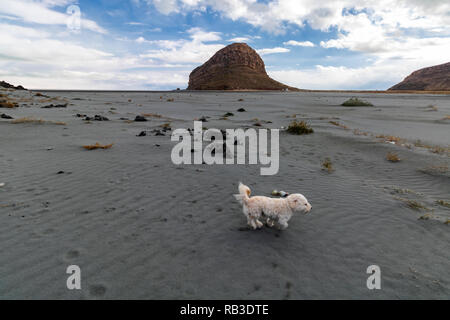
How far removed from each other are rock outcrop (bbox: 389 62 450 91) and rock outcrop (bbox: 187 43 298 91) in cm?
6934

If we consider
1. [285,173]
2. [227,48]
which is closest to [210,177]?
[285,173]

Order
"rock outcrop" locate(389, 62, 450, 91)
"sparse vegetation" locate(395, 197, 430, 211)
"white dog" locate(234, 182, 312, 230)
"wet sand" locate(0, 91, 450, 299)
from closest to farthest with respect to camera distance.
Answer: "wet sand" locate(0, 91, 450, 299), "white dog" locate(234, 182, 312, 230), "sparse vegetation" locate(395, 197, 430, 211), "rock outcrop" locate(389, 62, 450, 91)

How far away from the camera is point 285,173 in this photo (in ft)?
23.5

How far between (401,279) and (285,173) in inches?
166

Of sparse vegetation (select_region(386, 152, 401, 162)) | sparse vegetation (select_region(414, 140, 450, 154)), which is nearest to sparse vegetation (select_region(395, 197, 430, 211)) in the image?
sparse vegetation (select_region(386, 152, 401, 162))

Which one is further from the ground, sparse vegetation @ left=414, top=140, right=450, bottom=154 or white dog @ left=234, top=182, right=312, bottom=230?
sparse vegetation @ left=414, top=140, right=450, bottom=154

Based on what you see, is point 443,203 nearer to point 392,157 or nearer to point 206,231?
point 392,157

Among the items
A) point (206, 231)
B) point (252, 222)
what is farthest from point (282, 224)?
point (206, 231)

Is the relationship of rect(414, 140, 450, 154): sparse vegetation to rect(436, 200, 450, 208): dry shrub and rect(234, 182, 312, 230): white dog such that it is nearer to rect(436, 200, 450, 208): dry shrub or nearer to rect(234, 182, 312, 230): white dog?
rect(436, 200, 450, 208): dry shrub

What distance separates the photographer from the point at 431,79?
130m

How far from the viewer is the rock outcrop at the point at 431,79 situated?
381 feet

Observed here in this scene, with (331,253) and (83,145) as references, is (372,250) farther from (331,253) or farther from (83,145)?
(83,145)

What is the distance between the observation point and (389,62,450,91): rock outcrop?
11609 cm

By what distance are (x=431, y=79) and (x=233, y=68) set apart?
4202 inches
